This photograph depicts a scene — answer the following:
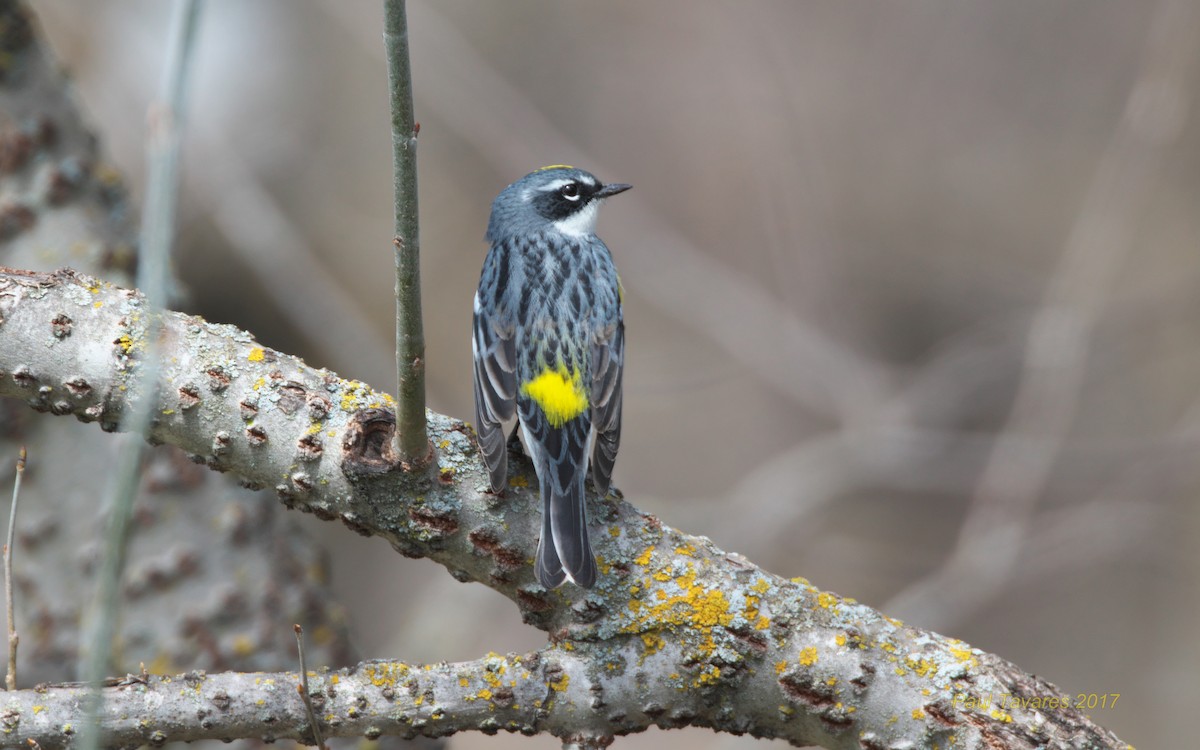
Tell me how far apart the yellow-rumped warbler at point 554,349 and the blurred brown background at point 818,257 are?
213 centimetres

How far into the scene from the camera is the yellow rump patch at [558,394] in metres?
3.43

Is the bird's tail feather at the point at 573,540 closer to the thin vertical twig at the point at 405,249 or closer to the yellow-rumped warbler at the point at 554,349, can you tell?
the yellow-rumped warbler at the point at 554,349

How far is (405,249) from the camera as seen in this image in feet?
7.07

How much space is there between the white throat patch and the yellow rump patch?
1068 mm

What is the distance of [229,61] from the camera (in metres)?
8.55

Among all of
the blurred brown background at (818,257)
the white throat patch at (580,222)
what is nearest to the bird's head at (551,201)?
the white throat patch at (580,222)

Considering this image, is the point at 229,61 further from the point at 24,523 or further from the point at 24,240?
the point at 24,523

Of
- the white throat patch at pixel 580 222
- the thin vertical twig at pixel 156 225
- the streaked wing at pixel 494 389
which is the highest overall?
the white throat patch at pixel 580 222

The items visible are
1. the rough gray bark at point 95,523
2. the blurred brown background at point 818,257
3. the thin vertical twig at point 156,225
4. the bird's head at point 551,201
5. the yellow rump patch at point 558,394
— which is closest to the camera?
the thin vertical twig at point 156,225

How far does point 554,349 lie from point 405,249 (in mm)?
1507

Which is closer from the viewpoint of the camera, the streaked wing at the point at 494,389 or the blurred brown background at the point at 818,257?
the streaked wing at the point at 494,389

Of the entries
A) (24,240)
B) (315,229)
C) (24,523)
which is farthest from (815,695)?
(315,229)

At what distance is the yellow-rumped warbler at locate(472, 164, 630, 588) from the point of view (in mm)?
2775

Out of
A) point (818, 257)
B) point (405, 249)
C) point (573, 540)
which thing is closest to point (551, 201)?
point (573, 540)
